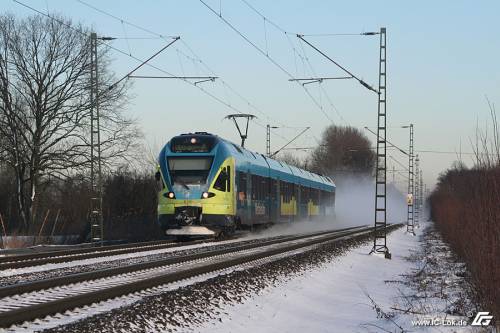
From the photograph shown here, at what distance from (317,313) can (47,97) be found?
3474 cm

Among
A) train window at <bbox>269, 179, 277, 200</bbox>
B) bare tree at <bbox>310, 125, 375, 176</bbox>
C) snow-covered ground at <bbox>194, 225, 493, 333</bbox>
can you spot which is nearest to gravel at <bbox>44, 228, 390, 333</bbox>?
snow-covered ground at <bbox>194, 225, 493, 333</bbox>

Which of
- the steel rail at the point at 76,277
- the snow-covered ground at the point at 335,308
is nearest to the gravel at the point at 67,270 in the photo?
the steel rail at the point at 76,277

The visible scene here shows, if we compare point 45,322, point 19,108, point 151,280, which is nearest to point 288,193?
point 19,108

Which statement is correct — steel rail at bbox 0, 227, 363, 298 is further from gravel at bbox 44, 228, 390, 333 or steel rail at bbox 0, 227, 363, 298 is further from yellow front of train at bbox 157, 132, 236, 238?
yellow front of train at bbox 157, 132, 236, 238

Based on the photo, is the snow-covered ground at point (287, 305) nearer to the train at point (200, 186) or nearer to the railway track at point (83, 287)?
the railway track at point (83, 287)

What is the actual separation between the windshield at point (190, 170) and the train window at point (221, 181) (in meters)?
0.45

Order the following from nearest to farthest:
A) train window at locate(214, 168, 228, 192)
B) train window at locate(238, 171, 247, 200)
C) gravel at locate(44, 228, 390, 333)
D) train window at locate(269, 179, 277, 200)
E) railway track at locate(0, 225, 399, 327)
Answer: gravel at locate(44, 228, 390, 333) → railway track at locate(0, 225, 399, 327) → train window at locate(214, 168, 228, 192) → train window at locate(238, 171, 247, 200) → train window at locate(269, 179, 277, 200)

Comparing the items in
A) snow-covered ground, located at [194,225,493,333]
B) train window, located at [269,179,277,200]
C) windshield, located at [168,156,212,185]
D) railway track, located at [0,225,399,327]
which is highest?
windshield, located at [168,156,212,185]

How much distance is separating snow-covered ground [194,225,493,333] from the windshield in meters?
8.77

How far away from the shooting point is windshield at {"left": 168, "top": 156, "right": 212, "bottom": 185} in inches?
951

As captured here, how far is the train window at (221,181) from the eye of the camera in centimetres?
2415

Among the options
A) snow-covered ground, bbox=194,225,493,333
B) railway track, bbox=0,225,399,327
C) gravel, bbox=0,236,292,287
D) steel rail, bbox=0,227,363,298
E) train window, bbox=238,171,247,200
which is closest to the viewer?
railway track, bbox=0,225,399,327

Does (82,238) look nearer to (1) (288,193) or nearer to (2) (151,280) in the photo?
(1) (288,193)

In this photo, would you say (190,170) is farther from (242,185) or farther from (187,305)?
(187,305)
